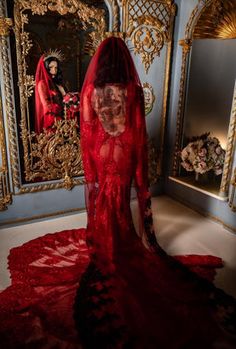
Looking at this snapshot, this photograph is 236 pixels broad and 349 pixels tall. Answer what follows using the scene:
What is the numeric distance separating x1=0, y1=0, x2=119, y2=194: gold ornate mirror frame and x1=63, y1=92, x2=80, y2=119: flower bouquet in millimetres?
83

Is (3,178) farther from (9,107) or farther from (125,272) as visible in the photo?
(125,272)

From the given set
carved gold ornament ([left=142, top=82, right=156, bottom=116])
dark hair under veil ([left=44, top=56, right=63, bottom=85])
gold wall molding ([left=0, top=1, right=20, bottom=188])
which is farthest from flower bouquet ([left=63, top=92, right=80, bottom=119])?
carved gold ornament ([left=142, top=82, right=156, bottom=116])

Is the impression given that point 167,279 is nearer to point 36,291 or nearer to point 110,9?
point 36,291

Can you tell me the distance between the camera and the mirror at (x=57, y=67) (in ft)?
8.39

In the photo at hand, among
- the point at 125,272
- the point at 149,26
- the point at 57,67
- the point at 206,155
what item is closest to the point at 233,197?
the point at 206,155

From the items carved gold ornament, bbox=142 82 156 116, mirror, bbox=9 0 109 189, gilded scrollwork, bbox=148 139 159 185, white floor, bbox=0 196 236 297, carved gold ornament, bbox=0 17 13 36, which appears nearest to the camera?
white floor, bbox=0 196 236 297

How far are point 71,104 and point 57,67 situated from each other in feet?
1.23

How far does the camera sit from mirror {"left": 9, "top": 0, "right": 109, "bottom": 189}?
8.39 feet

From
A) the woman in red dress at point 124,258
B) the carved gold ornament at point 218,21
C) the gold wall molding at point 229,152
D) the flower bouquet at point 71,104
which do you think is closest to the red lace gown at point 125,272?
the woman in red dress at point 124,258

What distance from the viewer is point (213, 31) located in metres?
3.19

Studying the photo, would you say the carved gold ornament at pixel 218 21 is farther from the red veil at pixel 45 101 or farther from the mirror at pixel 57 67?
the red veil at pixel 45 101

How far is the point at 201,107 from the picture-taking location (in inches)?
138

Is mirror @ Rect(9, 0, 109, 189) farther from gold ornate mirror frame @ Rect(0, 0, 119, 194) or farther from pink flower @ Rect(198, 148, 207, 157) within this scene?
pink flower @ Rect(198, 148, 207, 157)

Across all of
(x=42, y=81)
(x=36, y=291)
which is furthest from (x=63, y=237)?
(x=42, y=81)
